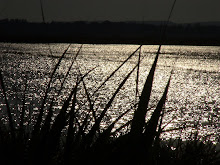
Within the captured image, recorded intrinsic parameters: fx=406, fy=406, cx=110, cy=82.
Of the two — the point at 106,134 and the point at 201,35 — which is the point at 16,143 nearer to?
the point at 106,134

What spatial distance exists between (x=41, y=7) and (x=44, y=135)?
557 millimetres

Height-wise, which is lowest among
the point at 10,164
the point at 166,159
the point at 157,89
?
the point at 10,164

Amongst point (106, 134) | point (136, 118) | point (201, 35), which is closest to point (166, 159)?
point (106, 134)

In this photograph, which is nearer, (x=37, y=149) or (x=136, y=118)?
(x=136, y=118)

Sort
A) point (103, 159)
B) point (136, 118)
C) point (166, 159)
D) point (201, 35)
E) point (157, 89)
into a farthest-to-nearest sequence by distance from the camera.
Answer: point (201, 35)
point (157, 89)
point (166, 159)
point (103, 159)
point (136, 118)

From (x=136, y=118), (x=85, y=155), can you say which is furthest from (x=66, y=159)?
(x=136, y=118)

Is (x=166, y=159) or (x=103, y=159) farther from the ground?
(x=166, y=159)

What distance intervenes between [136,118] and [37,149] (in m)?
0.45

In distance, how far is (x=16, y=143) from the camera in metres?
1.74

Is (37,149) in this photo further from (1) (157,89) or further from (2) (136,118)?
(1) (157,89)

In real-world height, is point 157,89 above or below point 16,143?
above

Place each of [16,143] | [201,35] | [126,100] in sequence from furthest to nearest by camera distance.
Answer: [201,35]
[126,100]
[16,143]

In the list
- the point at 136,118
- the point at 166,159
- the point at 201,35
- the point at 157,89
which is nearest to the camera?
the point at 136,118

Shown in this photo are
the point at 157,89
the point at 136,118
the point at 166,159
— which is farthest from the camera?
the point at 157,89
